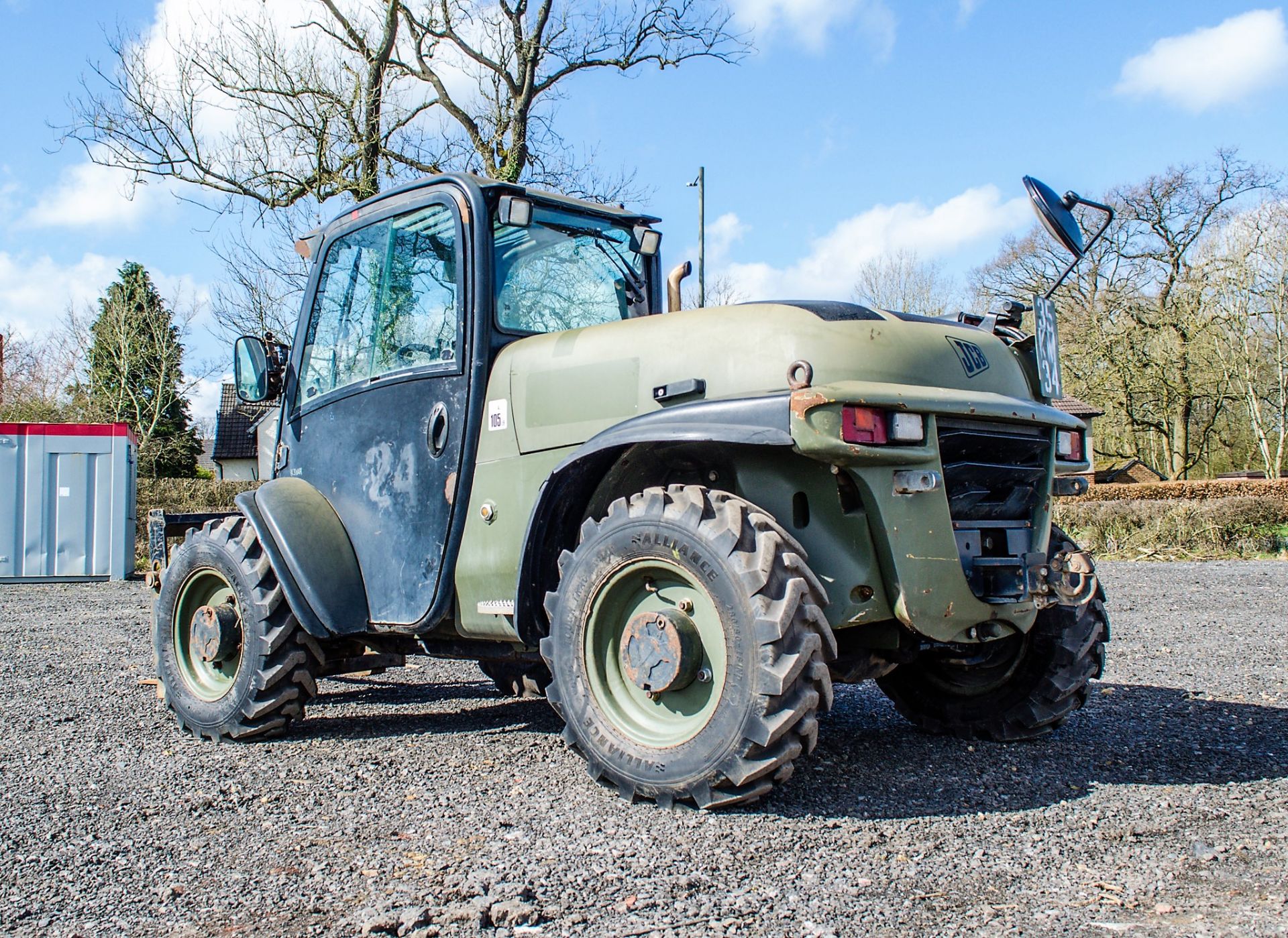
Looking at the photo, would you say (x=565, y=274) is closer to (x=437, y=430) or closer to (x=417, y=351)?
(x=417, y=351)

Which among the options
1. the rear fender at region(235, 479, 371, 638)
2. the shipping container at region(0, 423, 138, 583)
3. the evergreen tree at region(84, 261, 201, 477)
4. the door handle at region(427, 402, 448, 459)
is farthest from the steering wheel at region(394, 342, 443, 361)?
the evergreen tree at region(84, 261, 201, 477)

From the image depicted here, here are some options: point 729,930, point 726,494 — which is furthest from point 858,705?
point 729,930

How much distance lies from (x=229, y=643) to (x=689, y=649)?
2543 millimetres

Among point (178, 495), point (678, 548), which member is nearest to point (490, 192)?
point (678, 548)

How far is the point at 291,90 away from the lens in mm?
18125

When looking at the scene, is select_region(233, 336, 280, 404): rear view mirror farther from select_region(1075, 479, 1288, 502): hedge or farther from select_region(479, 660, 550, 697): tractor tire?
select_region(1075, 479, 1288, 502): hedge

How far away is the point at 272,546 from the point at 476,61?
15800 mm

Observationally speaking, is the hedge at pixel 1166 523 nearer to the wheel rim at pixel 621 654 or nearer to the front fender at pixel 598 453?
the front fender at pixel 598 453

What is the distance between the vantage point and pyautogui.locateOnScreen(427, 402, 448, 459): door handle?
4578 millimetres

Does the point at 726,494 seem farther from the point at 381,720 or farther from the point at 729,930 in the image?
the point at 381,720

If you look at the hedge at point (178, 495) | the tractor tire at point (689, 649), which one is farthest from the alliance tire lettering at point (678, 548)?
the hedge at point (178, 495)

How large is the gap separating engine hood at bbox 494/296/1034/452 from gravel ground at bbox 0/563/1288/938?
53.0 inches

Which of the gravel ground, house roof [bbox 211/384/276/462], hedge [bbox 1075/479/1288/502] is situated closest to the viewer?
the gravel ground

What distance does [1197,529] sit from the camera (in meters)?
18.3
